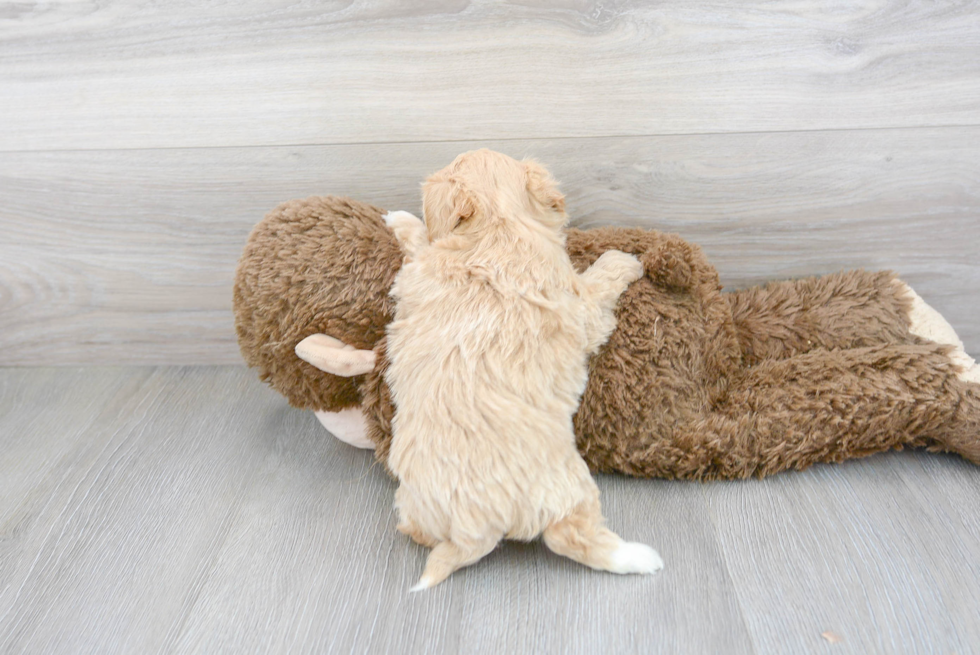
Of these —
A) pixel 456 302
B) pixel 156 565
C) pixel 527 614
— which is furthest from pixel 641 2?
pixel 156 565

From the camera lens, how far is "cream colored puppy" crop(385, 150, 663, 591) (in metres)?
0.82

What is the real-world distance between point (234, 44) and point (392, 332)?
1.84 ft

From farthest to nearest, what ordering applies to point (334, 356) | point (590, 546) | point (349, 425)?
1. point (349, 425)
2. point (334, 356)
3. point (590, 546)

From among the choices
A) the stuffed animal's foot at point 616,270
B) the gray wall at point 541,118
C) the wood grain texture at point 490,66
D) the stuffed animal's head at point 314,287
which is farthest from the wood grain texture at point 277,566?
the wood grain texture at point 490,66

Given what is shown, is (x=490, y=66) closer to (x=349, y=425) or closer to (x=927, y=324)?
(x=349, y=425)

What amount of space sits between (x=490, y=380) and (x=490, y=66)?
0.53 m

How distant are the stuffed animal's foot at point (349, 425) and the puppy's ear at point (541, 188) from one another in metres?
0.40

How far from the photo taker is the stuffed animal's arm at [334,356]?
961 millimetres

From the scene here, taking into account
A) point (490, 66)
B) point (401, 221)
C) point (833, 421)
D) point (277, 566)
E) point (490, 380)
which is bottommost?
point (277, 566)

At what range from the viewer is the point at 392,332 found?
3.04 feet

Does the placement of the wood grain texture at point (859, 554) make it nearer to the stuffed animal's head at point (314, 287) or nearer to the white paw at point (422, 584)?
the white paw at point (422, 584)

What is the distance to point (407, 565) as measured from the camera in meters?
0.90

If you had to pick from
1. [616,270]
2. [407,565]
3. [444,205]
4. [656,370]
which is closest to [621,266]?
[616,270]

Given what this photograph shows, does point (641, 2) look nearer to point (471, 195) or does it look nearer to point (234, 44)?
point (471, 195)
